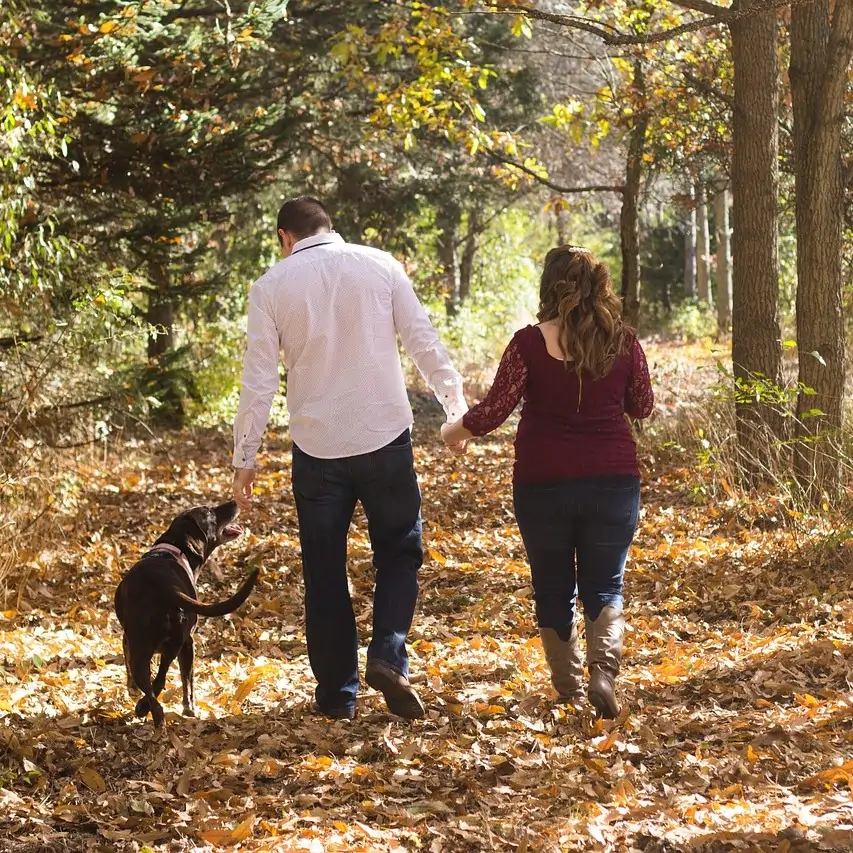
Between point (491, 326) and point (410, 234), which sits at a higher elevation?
point (410, 234)

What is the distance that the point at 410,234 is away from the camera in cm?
2272

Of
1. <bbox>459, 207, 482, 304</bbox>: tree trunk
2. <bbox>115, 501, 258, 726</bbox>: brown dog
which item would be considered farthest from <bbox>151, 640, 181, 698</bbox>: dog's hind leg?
<bbox>459, 207, 482, 304</bbox>: tree trunk

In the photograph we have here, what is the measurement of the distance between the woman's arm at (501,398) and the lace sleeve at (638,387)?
476mm

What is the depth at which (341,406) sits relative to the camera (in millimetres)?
4770

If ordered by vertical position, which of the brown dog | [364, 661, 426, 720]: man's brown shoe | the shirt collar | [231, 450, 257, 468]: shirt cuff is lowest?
[364, 661, 426, 720]: man's brown shoe

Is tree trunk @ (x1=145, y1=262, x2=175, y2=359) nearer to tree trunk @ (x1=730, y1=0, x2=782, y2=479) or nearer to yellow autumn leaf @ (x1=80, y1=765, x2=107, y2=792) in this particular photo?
tree trunk @ (x1=730, y1=0, x2=782, y2=479)

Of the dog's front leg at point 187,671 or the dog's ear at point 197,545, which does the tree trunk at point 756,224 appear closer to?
the dog's ear at point 197,545

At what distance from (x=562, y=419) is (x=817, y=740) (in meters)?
1.62

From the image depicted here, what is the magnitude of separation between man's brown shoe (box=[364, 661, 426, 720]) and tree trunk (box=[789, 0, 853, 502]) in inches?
197

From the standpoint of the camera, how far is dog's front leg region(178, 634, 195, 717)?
5.27 meters

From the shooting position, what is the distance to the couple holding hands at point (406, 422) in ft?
15.4

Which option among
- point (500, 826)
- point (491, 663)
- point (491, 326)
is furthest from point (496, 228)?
point (500, 826)

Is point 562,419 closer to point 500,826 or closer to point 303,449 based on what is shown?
point 303,449

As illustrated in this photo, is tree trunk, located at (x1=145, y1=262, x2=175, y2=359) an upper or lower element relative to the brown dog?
upper
